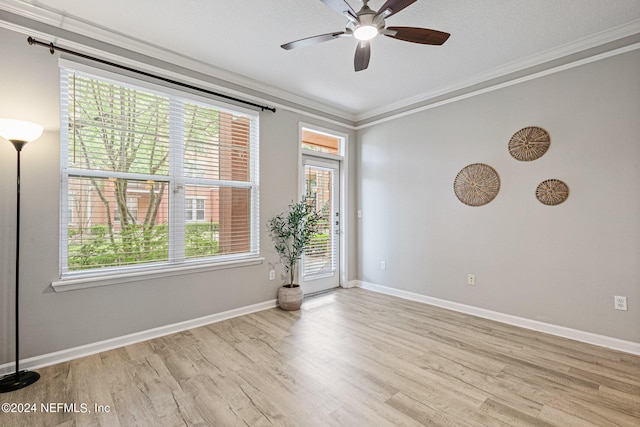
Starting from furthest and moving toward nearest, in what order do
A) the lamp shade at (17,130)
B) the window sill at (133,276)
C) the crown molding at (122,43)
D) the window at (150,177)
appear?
the window at (150,177) → the window sill at (133,276) → the crown molding at (122,43) → the lamp shade at (17,130)

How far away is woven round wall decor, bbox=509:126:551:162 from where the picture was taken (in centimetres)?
309

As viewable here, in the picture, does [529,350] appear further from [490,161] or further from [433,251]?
[490,161]

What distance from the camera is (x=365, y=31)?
2.14 meters

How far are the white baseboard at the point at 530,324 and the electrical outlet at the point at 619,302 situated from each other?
29 centimetres

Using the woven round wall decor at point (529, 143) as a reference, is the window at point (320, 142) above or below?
above

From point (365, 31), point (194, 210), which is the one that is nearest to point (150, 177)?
point (194, 210)

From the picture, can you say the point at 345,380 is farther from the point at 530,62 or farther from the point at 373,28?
the point at 530,62

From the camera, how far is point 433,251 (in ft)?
13.2

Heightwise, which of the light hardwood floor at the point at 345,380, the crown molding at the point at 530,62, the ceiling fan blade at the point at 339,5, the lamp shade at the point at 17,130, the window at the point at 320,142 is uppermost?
the crown molding at the point at 530,62

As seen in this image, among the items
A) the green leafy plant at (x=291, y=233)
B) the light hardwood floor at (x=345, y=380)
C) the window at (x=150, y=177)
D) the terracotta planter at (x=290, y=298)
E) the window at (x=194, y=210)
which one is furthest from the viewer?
the green leafy plant at (x=291, y=233)

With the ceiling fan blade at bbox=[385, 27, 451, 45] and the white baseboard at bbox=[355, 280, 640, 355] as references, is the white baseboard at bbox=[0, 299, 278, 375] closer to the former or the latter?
the white baseboard at bbox=[355, 280, 640, 355]

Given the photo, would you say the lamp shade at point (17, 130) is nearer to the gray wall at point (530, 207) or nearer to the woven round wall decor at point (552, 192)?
the gray wall at point (530, 207)

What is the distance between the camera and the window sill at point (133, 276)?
2.51m

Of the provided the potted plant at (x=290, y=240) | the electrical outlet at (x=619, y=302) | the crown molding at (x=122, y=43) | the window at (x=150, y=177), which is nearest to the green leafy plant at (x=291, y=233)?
the potted plant at (x=290, y=240)
